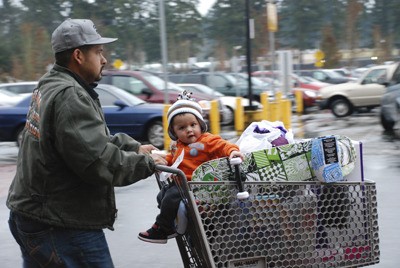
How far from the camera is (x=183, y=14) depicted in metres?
61.6

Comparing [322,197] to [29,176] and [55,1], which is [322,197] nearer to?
[29,176]

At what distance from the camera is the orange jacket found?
3.82 metres

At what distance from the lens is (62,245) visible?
3.29m

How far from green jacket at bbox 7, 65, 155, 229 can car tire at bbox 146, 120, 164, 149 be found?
40.7ft

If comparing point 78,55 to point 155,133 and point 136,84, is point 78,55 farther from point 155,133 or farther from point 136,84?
point 136,84

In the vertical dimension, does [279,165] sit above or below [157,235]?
above

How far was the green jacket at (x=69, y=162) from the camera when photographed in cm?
315

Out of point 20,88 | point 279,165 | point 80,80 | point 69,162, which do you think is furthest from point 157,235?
point 20,88

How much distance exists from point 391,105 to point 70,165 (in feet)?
45.5

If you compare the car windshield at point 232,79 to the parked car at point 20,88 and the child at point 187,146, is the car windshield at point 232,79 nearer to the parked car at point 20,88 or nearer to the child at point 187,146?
the parked car at point 20,88

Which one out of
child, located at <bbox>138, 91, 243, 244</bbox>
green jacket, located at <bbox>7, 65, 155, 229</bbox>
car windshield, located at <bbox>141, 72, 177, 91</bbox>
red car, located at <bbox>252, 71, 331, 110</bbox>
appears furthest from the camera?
red car, located at <bbox>252, 71, 331, 110</bbox>

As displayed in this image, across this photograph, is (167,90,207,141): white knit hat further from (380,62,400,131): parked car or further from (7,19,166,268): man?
(380,62,400,131): parked car

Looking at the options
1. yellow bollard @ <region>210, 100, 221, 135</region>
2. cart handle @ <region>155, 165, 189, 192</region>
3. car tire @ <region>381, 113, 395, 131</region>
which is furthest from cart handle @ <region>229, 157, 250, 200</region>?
car tire @ <region>381, 113, 395, 131</region>

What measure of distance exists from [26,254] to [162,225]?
0.68 meters
